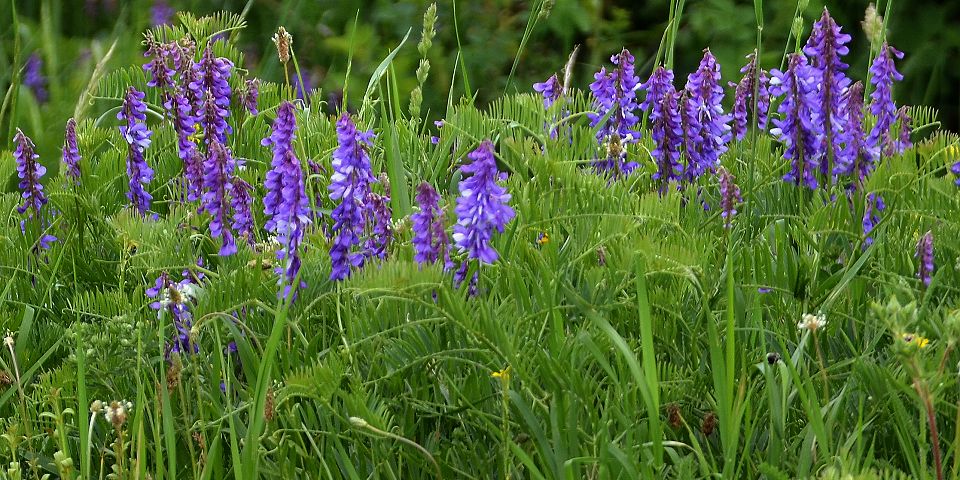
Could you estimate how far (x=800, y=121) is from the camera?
2285 mm

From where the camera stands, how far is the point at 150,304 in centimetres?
214

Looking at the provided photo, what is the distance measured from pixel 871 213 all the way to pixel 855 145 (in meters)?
0.17

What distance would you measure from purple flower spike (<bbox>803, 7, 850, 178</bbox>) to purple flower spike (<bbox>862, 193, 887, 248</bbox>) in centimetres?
8

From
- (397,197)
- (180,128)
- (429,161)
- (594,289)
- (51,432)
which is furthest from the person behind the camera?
(429,161)

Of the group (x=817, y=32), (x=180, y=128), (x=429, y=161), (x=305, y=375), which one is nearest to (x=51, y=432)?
(x=305, y=375)

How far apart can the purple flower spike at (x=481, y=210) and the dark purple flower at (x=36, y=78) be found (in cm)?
249

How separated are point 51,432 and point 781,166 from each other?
1.35m

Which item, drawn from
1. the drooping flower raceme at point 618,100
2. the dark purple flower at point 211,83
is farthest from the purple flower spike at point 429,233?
the dark purple flower at point 211,83

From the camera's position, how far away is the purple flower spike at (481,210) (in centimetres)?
179

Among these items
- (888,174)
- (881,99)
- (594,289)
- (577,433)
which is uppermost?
(881,99)

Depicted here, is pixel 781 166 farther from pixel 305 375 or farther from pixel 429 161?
pixel 305 375

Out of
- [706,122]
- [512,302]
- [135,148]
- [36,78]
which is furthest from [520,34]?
[512,302]

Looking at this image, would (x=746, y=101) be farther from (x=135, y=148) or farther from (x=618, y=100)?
(x=135, y=148)

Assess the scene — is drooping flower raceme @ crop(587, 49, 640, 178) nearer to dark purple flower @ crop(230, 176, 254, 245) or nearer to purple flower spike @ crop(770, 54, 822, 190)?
purple flower spike @ crop(770, 54, 822, 190)
